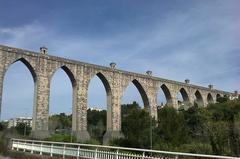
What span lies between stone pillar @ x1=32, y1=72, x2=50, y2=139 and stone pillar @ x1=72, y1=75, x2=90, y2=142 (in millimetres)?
3181

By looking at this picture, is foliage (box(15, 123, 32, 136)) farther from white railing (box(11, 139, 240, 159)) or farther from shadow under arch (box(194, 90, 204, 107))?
white railing (box(11, 139, 240, 159))

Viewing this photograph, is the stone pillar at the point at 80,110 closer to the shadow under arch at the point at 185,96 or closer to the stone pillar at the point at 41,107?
the stone pillar at the point at 41,107

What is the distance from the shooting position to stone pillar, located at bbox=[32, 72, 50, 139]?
2930 centimetres

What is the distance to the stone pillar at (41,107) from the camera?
29.3m

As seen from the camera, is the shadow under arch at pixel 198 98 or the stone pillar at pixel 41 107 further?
the shadow under arch at pixel 198 98

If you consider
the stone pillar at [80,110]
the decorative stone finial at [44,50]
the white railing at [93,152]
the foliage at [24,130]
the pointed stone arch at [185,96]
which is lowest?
the white railing at [93,152]

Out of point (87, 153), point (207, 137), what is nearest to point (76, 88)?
point (207, 137)

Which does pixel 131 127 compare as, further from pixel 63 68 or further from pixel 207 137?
pixel 63 68

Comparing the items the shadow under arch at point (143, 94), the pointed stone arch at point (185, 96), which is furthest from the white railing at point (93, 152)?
the pointed stone arch at point (185, 96)

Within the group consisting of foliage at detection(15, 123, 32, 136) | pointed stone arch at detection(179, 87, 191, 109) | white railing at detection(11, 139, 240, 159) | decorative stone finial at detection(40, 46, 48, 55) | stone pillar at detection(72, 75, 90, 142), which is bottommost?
white railing at detection(11, 139, 240, 159)

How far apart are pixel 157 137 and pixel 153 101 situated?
20.3 m

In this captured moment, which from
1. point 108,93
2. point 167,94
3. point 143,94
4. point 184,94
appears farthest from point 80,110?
point 184,94

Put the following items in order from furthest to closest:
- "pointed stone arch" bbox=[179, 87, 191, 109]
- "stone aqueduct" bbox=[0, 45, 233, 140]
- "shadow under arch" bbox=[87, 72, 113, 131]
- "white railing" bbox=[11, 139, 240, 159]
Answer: "pointed stone arch" bbox=[179, 87, 191, 109]
"shadow under arch" bbox=[87, 72, 113, 131]
"stone aqueduct" bbox=[0, 45, 233, 140]
"white railing" bbox=[11, 139, 240, 159]

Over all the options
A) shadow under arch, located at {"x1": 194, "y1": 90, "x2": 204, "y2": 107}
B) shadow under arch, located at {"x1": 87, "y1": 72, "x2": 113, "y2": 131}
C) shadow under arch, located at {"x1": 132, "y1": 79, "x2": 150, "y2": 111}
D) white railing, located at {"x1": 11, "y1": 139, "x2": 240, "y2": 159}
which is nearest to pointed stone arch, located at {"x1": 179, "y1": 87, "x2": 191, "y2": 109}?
shadow under arch, located at {"x1": 194, "y1": 90, "x2": 204, "y2": 107}
